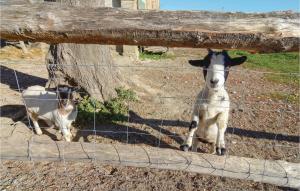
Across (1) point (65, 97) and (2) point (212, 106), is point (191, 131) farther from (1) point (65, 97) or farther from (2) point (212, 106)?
(1) point (65, 97)

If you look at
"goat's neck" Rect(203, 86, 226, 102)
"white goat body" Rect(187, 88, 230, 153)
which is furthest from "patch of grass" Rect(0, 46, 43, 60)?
"goat's neck" Rect(203, 86, 226, 102)

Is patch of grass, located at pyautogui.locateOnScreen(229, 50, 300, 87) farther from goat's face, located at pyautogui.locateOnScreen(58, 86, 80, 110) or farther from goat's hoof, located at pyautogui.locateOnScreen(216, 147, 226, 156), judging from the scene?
goat's face, located at pyautogui.locateOnScreen(58, 86, 80, 110)

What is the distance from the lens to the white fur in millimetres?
4230

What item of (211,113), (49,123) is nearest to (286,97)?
(211,113)

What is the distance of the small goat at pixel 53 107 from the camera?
5605mm

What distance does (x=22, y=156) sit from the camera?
3.50 m

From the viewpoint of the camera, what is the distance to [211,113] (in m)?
4.59

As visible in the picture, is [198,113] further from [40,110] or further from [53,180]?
[40,110]

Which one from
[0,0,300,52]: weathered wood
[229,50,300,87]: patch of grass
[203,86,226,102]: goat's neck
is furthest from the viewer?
[229,50,300,87]: patch of grass

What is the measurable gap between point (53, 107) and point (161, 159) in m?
2.98

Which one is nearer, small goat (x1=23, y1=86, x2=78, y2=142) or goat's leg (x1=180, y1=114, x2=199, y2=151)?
goat's leg (x1=180, y1=114, x2=199, y2=151)

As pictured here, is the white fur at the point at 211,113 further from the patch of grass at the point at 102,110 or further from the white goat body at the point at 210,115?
the patch of grass at the point at 102,110

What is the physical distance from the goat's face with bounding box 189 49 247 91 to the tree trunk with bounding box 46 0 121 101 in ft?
8.79

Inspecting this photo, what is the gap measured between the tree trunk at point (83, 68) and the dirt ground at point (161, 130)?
0.68m
